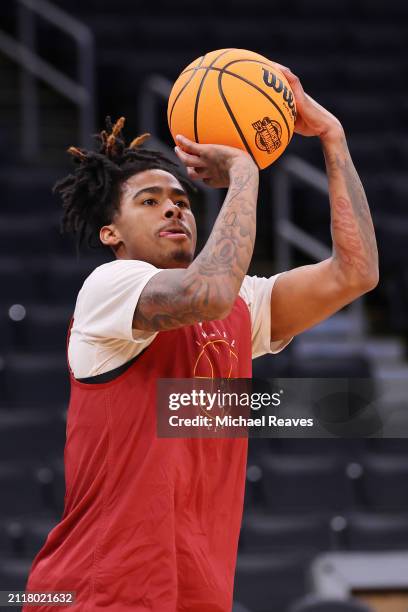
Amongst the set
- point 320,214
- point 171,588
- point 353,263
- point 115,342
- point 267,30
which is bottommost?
point 171,588

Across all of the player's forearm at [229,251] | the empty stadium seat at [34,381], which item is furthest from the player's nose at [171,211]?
the empty stadium seat at [34,381]

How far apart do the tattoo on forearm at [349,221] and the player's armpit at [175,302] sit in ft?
1.60

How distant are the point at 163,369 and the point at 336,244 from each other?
0.53 metres

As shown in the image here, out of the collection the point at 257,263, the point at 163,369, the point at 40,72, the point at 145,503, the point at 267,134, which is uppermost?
the point at 40,72

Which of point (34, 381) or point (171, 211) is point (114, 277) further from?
point (34, 381)

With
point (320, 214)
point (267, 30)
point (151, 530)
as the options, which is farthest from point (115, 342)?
point (267, 30)

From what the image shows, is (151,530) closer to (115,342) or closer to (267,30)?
(115,342)

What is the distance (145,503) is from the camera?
246 centimetres

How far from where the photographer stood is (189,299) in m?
2.33

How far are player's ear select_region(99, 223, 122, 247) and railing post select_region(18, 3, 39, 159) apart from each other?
4249 mm

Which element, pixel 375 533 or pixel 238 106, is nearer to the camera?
pixel 238 106

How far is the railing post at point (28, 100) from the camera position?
6957 millimetres

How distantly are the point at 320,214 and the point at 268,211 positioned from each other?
32 cm

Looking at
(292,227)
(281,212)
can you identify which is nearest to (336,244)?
(281,212)
